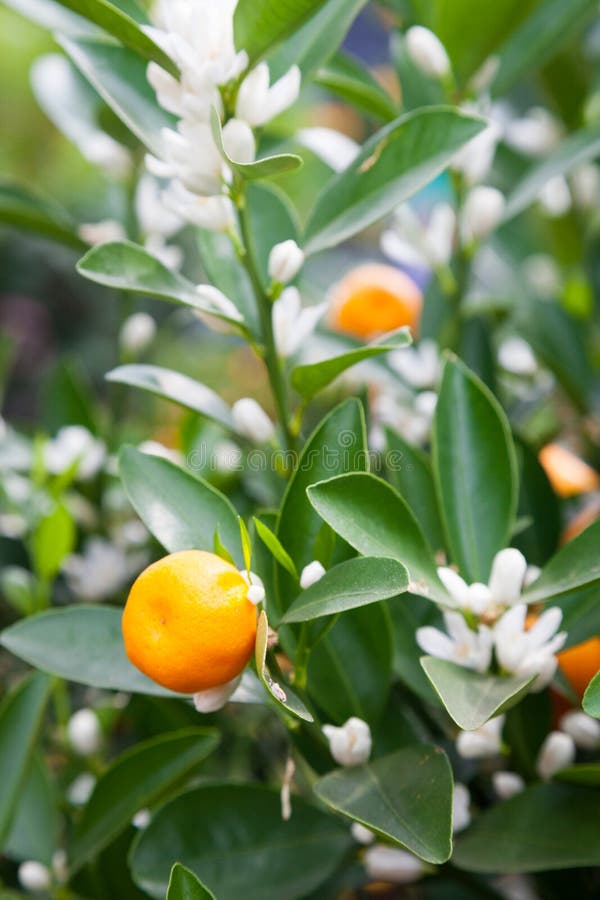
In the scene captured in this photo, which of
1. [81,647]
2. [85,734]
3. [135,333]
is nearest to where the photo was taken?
[81,647]

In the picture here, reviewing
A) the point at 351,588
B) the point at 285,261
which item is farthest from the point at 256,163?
the point at 351,588

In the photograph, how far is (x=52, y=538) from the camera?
1.70 ft

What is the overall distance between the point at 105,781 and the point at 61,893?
7 cm

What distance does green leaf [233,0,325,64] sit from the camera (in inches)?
14.1

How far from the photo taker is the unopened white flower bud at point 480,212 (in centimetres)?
50

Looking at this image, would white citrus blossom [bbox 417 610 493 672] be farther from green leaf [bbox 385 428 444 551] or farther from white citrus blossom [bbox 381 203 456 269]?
white citrus blossom [bbox 381 203 456 269]

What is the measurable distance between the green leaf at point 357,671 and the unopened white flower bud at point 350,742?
0.02 meters

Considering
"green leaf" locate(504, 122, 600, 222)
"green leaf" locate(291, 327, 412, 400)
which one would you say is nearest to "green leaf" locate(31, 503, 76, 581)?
"green leaf" locate(291, 327, 412, 400)

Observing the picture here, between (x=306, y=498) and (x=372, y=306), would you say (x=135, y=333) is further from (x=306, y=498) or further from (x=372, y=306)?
(x=306, y=498)

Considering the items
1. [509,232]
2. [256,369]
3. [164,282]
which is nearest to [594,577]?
[164,282]

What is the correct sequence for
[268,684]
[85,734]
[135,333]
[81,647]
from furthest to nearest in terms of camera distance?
1. [135,333]
2. [85,734]
3. [81,647]
4. [268,684]

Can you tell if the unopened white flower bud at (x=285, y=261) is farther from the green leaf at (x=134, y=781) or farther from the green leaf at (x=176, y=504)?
the green leaf at (x=134, y=781)

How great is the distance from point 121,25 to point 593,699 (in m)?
0.29

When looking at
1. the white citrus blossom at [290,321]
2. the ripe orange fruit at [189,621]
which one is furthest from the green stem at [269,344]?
the ripe orange fruit at [189,621]
